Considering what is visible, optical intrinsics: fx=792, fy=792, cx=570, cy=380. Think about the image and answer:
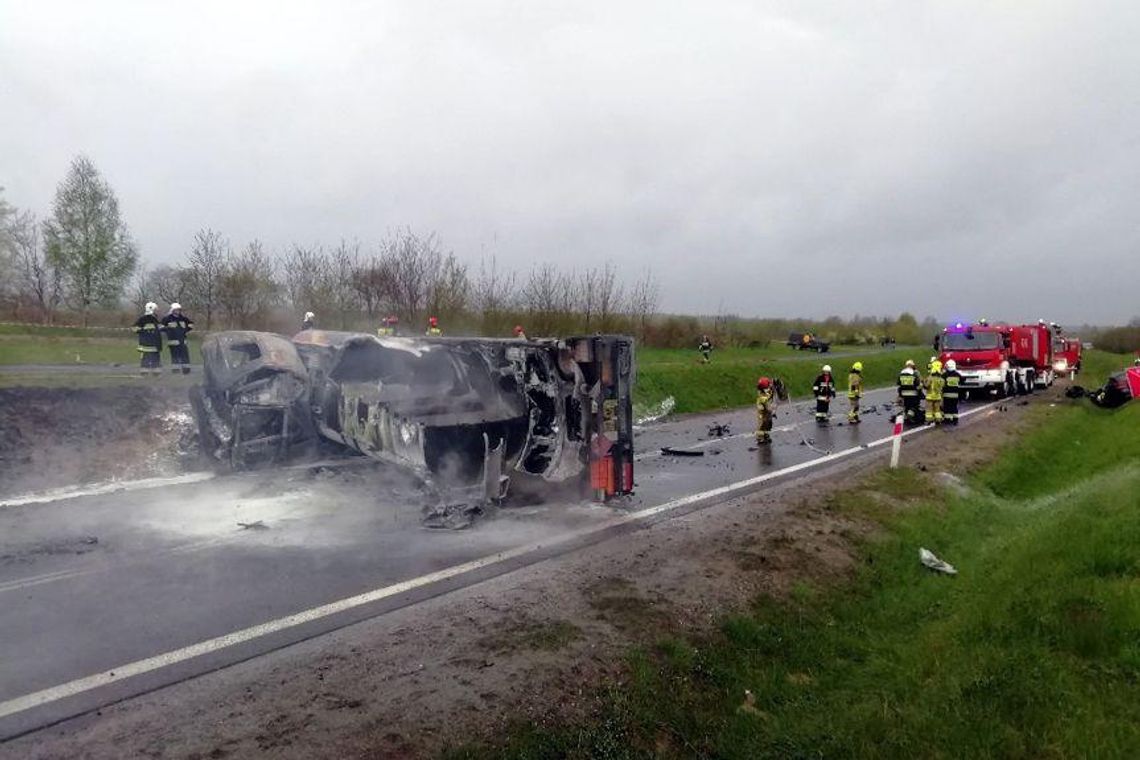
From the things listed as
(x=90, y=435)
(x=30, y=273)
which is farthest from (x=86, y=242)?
(x=90, y=435)

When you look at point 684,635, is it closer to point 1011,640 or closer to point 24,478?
point 1011,640

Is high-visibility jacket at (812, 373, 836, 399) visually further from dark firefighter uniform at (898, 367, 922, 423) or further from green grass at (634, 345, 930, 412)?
green grass at (634, 345, 930, 412)

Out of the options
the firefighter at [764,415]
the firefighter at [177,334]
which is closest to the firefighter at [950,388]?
the firefighter at [764,415]

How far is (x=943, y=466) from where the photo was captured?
1221 cm

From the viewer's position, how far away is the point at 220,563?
6.23 metres

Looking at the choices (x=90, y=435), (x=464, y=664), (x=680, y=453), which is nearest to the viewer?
(x=464, y=664)

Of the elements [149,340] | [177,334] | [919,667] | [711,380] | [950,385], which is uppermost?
[177,334]

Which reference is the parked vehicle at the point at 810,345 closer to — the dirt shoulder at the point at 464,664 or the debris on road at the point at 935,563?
the debris on road at the point at 935,563

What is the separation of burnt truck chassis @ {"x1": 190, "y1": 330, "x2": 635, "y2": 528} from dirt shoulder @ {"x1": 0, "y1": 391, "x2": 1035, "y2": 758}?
1702mm

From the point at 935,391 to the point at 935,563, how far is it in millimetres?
12049

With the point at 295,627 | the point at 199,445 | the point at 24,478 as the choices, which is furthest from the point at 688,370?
the point at 295,627

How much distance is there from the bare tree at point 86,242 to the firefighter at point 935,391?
2947 centimetres

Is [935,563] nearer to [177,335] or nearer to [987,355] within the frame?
[177,335]

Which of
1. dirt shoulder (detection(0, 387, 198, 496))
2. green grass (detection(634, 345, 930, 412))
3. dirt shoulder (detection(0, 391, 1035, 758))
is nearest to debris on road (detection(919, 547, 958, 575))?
dirt shoulder (detection(0, 391, 1035, 758))
